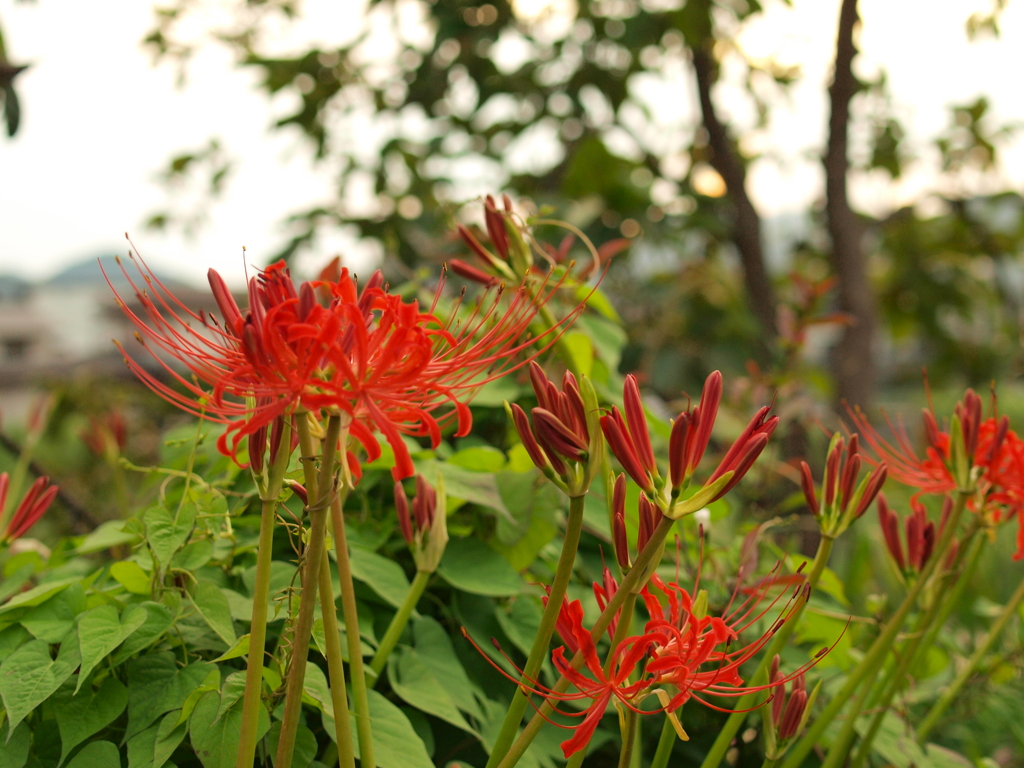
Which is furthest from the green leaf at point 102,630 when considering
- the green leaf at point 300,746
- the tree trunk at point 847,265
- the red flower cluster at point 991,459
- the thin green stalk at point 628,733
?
the tree trunk at point 847,265

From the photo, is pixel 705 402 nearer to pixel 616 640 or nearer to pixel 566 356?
pixel 616 640

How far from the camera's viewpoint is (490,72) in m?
1.86

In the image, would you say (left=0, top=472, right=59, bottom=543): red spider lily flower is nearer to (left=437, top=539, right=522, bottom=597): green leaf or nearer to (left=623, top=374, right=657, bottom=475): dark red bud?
(left=437, top=539, right=522, bottom=597): green leaf

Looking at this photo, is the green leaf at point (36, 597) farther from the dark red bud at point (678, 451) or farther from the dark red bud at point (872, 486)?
the dark red bud at point (872, 486)

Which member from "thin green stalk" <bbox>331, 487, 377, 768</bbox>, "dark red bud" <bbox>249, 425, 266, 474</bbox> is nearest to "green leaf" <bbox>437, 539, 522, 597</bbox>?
"thin green stalk" <bbox>331, 487, 377, 768</bbox>

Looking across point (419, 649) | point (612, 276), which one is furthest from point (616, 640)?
point (612, 276)

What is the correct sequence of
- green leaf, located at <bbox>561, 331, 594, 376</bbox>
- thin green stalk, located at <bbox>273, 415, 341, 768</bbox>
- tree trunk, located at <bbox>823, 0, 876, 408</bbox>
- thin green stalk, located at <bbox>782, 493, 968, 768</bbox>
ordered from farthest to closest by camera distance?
1. tree trunk, located at <bbox>823, 0, 876, 408</bbox>
2. green leaf, located at <bbox>561, 331, 594, 376</bbox>
3. thin green stalk, located at <bbox>782, 493, 968, 768</bbox>
4. thin green stalk, located at <bbox>273, 415, 341, 768</bbox>

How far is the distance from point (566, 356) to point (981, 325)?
9.51 feet

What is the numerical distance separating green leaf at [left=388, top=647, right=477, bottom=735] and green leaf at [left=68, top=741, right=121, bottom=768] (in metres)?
0.18

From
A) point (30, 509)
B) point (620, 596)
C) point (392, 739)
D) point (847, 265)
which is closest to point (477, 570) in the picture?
point (392, 739)

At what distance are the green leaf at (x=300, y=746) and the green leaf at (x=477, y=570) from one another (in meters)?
0.18

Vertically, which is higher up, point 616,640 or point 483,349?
point 483,349

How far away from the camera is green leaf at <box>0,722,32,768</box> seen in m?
0.46

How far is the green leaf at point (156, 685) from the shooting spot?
0.48 meters
